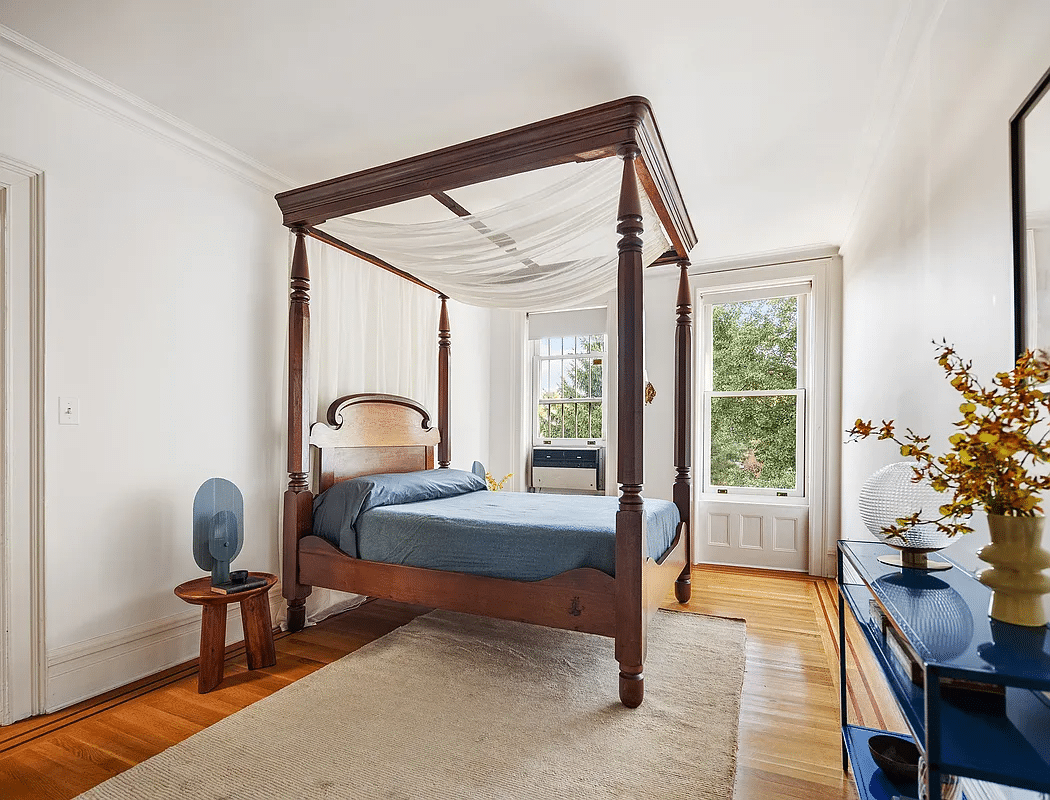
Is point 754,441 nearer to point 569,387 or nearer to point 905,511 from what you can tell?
point 569,387

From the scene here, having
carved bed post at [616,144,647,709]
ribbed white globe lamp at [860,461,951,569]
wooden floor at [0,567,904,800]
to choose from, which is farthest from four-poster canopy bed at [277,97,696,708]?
ribbed white globe lamp at [860,461,951,569]

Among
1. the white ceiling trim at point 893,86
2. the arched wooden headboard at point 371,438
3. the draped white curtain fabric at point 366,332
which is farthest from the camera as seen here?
the draped white curtain fabric at point 366,332

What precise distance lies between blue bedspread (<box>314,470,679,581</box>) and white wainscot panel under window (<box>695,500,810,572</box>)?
158 cm

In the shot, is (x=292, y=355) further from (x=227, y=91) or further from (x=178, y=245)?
(x=227, y=91)

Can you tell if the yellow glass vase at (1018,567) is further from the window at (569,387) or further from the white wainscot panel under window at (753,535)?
the window at (569,387)

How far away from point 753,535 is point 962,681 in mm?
3754

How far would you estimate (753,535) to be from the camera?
466 cm

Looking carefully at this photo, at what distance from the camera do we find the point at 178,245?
278 centimetres

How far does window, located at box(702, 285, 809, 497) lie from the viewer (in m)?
4.69

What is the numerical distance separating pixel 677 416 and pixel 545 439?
2.04m

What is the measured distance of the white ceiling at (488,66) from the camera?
200 centimetres

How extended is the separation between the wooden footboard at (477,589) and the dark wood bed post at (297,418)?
0.07m

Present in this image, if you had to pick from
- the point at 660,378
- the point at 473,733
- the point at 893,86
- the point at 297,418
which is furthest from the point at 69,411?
the point at 660,378

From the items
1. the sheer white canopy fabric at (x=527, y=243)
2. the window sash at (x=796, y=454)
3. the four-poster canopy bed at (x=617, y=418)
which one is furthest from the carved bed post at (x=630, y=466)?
the window sash at (x=796, y=454)
